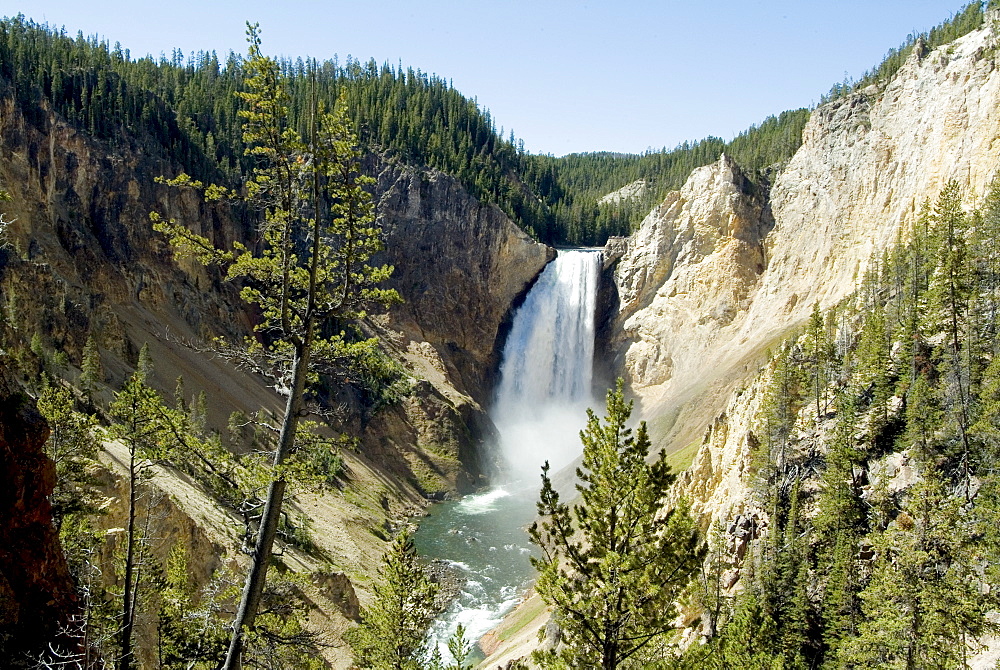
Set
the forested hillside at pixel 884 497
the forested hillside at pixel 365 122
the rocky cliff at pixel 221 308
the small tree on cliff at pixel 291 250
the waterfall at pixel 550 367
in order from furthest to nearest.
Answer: the waterfall at pixel 550 367 → the forested hillside at pixel 365 122 → the rocky cliff at pixel 221 308 → the forested hillside at pixel 884 497 → the small tree on cliff at pixel 291 250

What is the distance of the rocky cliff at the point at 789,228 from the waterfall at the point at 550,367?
15.1ft

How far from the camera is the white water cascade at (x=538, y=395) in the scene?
198 feet

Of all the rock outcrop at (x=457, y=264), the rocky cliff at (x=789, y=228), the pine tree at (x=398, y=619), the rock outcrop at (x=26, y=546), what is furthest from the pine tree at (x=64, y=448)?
the rock outcrop at (x=457, y=264)

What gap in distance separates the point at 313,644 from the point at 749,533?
25.5m

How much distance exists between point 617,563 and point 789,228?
63.5 m

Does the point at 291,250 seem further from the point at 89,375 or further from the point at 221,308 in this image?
the point at 221,308

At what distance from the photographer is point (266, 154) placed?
8.40 m

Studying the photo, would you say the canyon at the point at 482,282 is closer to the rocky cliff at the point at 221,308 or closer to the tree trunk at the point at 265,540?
the rocky cliff at the point at 221,308

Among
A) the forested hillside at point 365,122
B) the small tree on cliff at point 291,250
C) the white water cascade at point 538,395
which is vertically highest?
the forested hillside at point 365,122

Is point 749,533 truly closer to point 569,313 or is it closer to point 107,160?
point 569,313

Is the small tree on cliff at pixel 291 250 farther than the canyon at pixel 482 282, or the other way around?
the canyon at pixel 482 282

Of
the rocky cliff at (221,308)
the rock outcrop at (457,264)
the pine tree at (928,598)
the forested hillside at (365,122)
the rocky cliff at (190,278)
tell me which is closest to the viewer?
the pine tree at (928,598)

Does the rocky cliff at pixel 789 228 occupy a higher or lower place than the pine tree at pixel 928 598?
higher

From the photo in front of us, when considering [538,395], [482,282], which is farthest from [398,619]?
[482,282]
